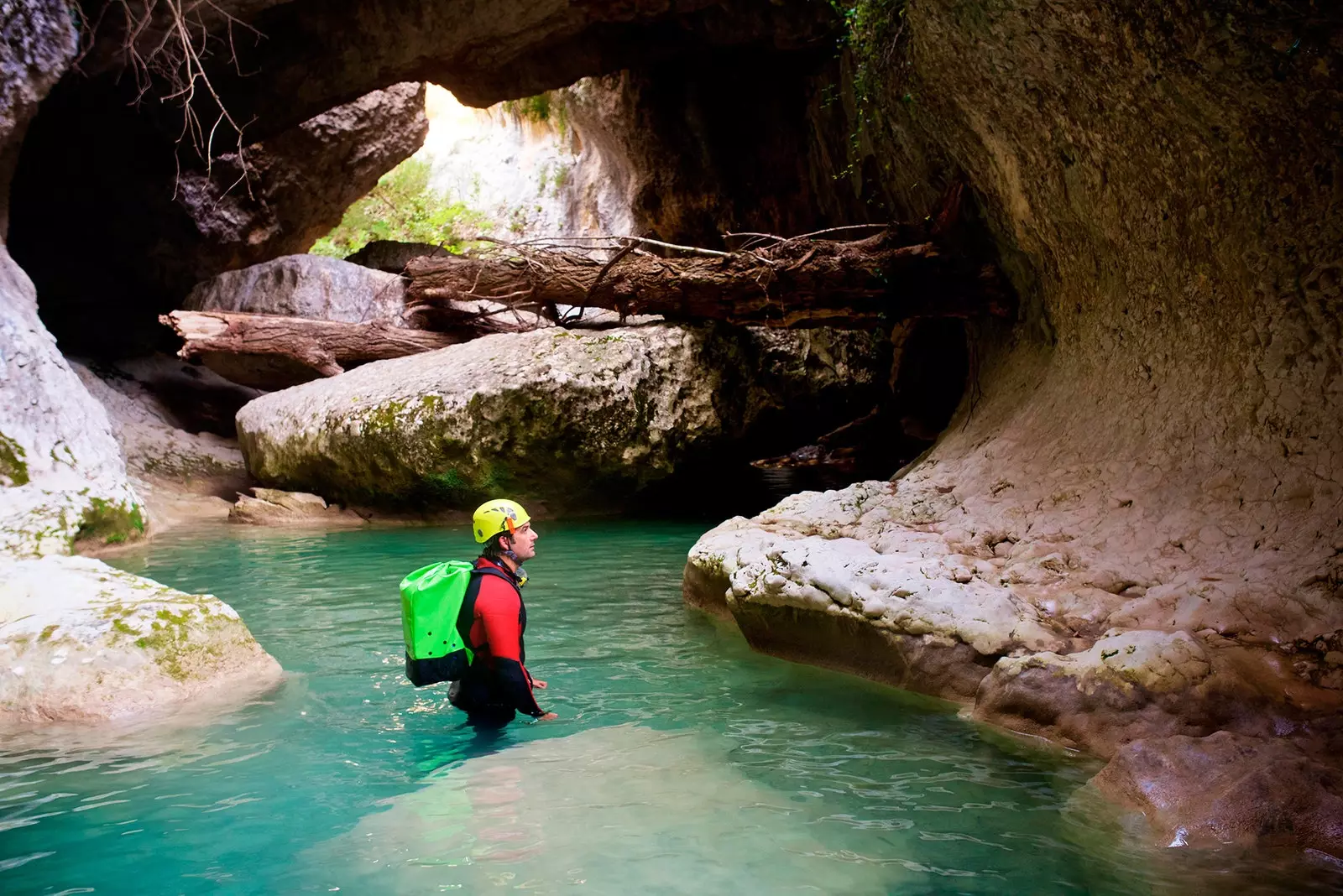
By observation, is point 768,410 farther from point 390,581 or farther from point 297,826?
point 297,826

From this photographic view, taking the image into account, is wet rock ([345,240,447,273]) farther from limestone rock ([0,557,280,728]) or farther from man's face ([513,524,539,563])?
man's face ([513,524,539,563])

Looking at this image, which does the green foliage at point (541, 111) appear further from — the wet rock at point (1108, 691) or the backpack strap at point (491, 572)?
the wet rock at point (1108, 691)

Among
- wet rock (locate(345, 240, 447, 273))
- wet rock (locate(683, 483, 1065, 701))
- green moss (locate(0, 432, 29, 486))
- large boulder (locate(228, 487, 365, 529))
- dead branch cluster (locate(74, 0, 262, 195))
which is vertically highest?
dead branch cluster (locate(74, 0, 262, 195))

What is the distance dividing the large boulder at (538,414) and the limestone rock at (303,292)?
9.54ft

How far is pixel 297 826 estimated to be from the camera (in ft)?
9.99

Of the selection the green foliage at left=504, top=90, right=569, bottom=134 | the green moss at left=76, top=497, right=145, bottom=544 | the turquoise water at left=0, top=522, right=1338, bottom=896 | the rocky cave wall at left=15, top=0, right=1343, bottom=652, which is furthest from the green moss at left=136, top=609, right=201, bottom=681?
the green foliage at left=504, top=90, right=569, bottom=134

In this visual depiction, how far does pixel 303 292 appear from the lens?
1372 centimetres

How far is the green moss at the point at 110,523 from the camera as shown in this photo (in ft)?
25.6

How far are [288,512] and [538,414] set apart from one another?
10.5ft

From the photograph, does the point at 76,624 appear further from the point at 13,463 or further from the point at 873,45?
the point at 873,45

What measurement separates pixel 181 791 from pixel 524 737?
49.0 inches

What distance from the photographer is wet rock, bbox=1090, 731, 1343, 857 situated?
2756 mm

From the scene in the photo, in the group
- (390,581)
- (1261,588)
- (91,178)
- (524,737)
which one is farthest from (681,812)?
(91,178)

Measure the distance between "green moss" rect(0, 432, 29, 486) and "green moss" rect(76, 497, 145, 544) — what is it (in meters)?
0.52
